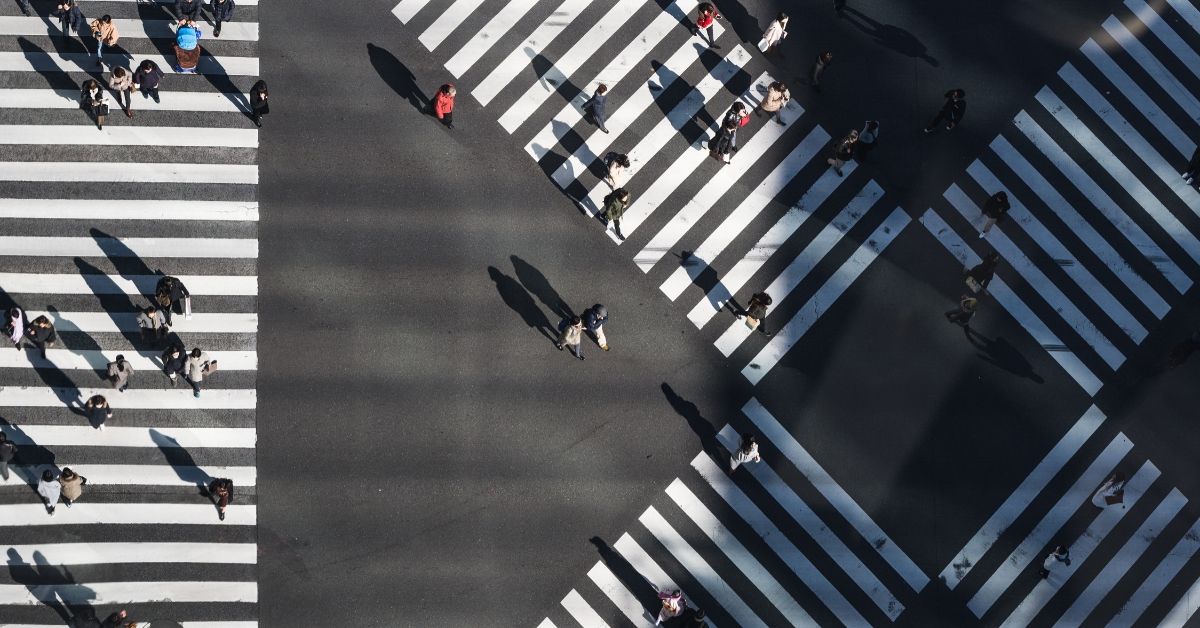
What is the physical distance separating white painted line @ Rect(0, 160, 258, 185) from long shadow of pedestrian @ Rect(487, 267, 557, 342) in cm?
654

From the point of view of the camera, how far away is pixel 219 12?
27.7 meters

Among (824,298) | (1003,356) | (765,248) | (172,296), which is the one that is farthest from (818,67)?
(172,296)

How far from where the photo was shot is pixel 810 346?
2748cm

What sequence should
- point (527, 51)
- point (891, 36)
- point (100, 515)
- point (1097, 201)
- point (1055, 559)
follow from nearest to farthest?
point (100, 515) → point (1055, 559) → point (1097, 201) → point (527, 51) → point (891, 36)

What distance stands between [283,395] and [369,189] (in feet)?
17.9

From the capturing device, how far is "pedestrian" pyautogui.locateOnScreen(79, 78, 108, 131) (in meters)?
26.9

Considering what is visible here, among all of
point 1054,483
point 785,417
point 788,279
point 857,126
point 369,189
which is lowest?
point 1054,483

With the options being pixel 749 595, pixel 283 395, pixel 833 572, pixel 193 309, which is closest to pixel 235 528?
pixel 283 395

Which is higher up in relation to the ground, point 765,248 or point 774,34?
point 774,34

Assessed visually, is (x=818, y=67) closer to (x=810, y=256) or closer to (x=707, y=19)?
(x=707, y=19)

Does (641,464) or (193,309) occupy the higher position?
(193,309)

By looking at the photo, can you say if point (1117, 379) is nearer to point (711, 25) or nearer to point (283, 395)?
point (711, 25)

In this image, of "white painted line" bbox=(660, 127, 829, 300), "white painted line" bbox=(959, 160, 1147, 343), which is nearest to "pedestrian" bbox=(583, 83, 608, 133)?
"white painted line" bbox=(660, 127, 829, 300)

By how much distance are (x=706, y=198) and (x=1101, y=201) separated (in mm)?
10139
